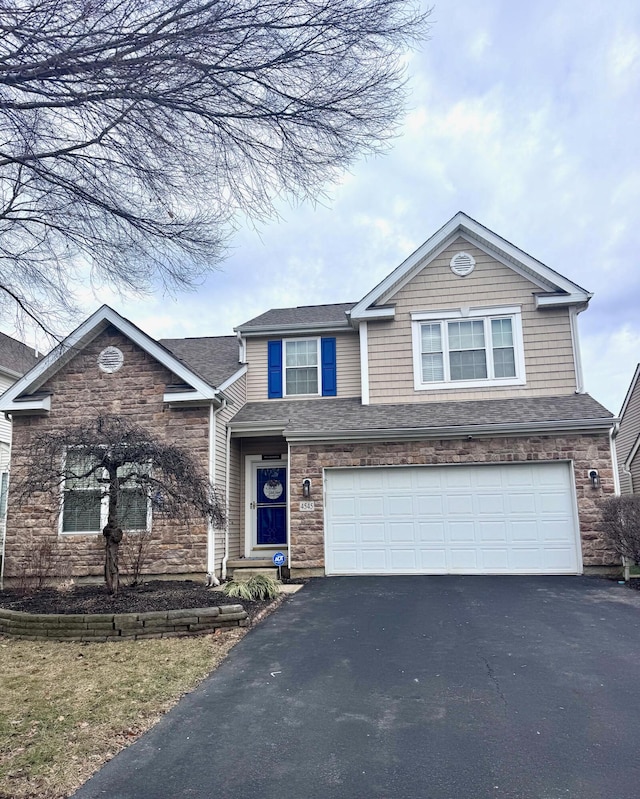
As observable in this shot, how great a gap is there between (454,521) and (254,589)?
14.6 ft

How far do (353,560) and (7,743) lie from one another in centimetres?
815

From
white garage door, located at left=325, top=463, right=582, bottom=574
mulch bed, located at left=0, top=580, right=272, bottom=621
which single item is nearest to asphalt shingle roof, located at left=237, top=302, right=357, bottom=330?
white garage door, located at left=325, top=463, right=582, bottom=574

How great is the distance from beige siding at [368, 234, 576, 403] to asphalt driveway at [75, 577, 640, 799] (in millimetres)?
5736

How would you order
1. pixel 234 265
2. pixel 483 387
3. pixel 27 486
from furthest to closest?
pixel 483 387, pixel 27 486, pixel 234 265

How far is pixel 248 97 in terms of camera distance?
4879mm

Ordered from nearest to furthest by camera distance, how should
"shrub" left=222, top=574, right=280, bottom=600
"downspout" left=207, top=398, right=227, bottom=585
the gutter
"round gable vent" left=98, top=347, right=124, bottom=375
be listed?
"shrub" left=222, top=574, right=280, bottom=600
"downspout" left=207, top=398, right=227, bottom=585
the gutter
"round gable vent" left=98, top=347, right=124, bottom=375

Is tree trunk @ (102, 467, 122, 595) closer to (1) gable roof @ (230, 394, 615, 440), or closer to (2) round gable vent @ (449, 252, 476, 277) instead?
(1) gable roof @ (230, 394, 615, 440)

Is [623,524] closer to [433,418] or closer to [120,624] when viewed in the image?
[433,418]

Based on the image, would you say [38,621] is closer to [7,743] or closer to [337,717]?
[7,743]

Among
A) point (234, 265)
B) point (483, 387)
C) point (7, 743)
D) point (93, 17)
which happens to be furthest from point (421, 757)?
point (483, 387)

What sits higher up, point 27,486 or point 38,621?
point 27,486

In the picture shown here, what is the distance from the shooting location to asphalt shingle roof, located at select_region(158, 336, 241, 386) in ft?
44.7

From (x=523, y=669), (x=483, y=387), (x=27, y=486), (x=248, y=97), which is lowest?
(x=523, y=669)

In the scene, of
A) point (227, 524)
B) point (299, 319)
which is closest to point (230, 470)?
point (227, 524)
